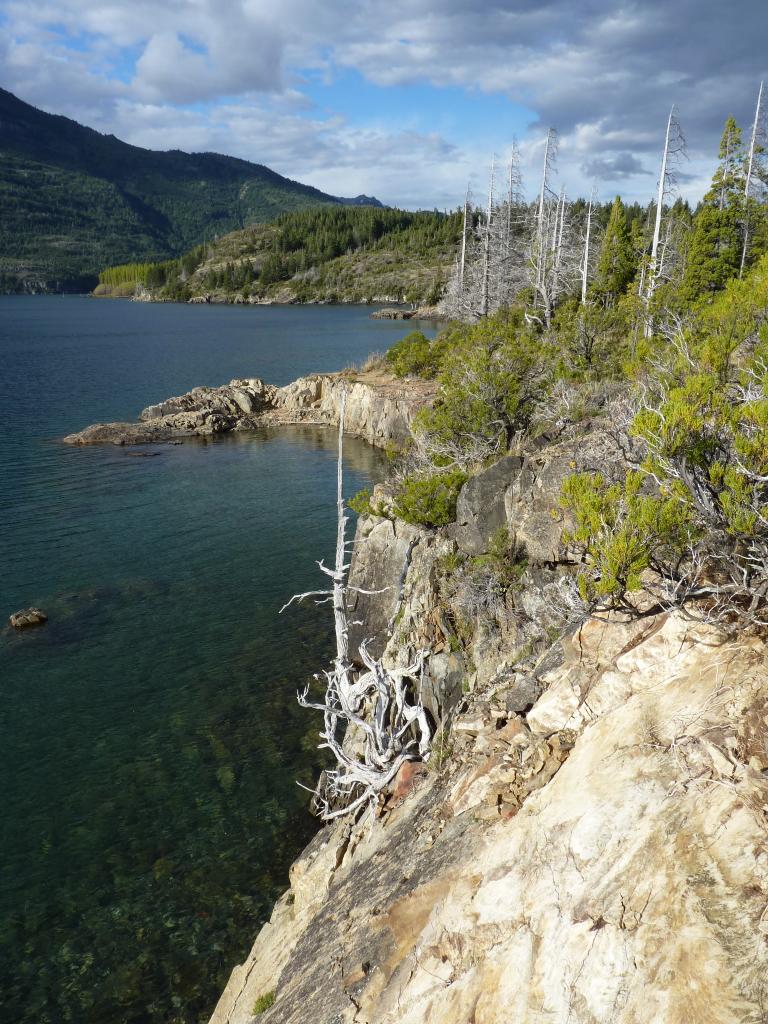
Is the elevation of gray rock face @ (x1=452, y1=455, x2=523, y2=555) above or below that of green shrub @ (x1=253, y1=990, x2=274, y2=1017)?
above

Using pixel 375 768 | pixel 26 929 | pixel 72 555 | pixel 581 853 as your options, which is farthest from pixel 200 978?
pixel 72 555

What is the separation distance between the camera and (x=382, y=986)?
6891mm

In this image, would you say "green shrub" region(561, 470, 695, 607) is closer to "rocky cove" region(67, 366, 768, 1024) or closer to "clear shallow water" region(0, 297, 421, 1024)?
"rocky cove" region(67, 366, 768, 1024)

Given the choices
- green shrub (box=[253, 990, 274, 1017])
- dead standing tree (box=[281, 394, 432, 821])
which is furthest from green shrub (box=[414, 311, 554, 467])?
green shrub (box=[253, 990, 274, 1017])

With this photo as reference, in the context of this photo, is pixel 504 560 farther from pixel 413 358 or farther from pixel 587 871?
pixel 413 358

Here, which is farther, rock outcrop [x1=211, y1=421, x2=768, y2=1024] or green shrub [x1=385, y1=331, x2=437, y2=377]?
green shrub [x1=385, y1=331, x2=437, y2=377]

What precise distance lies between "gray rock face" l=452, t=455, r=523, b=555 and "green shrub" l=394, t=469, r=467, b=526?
58.3 inches

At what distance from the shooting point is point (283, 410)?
5519 centimetres

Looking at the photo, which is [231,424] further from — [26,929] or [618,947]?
[618,947]

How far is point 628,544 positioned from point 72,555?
83.2 feet

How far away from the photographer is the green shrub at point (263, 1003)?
28.5 ft

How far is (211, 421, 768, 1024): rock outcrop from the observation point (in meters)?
5.11

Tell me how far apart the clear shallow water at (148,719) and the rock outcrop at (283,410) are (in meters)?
4.94

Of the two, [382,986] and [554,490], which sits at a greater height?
[554,490]
